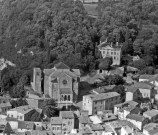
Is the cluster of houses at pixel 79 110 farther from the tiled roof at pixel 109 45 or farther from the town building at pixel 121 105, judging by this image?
the tiled roof at pixel 109 45

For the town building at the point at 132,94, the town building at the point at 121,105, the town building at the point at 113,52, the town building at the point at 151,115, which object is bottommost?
the town building at the point at 151,115

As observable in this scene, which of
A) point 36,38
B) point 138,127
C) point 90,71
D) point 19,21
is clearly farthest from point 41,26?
point 138,127

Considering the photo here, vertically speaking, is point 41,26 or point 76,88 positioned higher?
point 41,26

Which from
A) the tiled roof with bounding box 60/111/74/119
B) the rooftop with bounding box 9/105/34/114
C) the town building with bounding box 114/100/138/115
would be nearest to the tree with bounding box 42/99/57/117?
the rooftop with bounding box 9/105/34/114

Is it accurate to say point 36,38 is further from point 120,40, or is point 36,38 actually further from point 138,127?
Result: point 138,127

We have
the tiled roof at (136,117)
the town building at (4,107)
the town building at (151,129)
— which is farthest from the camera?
the town building at (4,107)

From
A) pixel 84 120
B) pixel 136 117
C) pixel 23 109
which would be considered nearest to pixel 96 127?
pixel 84 120

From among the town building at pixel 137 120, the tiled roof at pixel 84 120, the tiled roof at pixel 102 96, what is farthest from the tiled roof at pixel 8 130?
the town building at pixel 137 120
